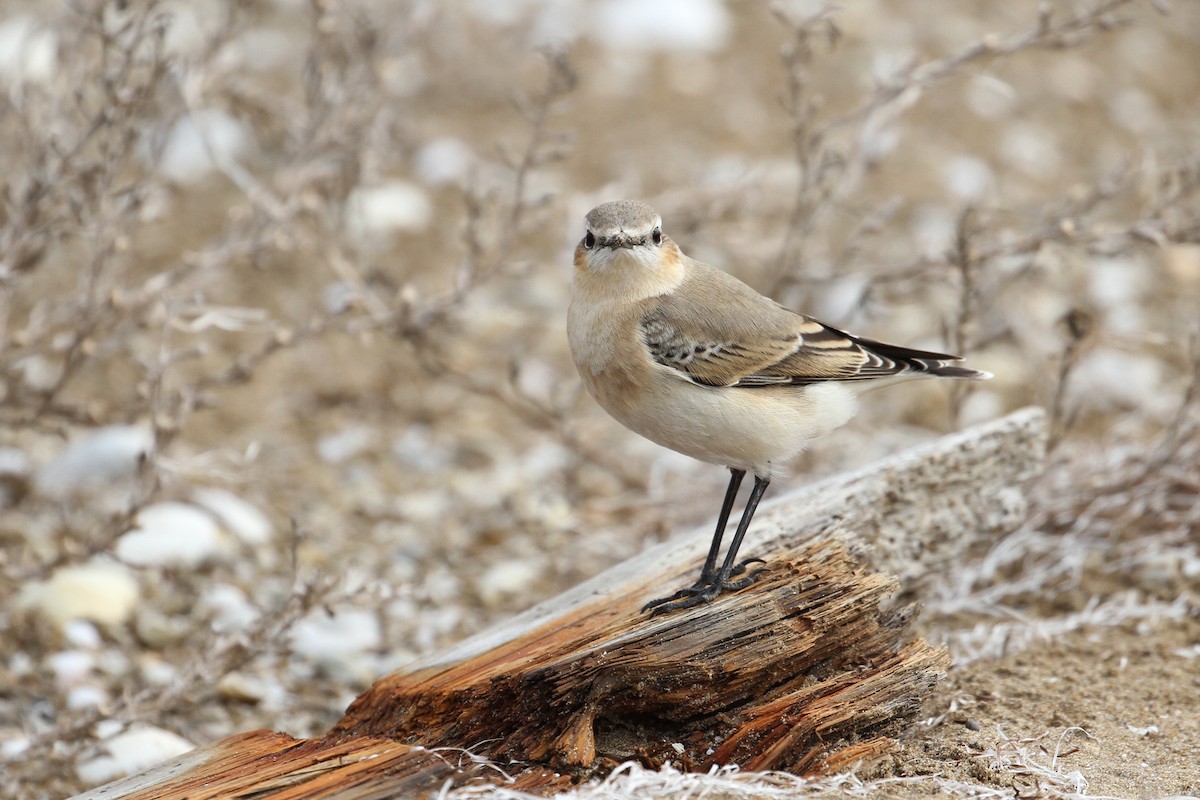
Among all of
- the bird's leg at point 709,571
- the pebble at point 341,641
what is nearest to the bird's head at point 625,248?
the bird's leg at point 709,571

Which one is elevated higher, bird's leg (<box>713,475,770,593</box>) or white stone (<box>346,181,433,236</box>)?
white stone (<box>346,181,433,236</box>)

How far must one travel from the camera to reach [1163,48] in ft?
41.3

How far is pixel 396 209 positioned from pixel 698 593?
21.1 feet

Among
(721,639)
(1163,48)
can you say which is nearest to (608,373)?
(721,639)

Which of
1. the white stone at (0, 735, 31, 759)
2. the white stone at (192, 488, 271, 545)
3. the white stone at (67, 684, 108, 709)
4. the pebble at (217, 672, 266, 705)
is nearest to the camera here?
the white stone at (0, 735, 31, 759)

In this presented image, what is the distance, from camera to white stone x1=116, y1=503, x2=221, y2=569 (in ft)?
22.5

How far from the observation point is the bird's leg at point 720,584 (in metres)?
4.55

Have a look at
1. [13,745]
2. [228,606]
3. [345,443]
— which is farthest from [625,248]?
[345,443]

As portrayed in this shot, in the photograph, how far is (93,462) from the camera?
7.53 metres

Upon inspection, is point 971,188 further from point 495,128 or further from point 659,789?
point 659,789

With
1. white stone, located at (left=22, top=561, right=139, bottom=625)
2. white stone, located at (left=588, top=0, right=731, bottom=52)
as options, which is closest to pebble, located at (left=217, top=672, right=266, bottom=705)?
white stone, located at (left=22, top=561, right=139, bottom=625)

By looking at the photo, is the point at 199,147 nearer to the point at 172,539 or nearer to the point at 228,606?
the point at 172,539

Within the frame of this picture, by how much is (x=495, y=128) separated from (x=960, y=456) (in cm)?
691

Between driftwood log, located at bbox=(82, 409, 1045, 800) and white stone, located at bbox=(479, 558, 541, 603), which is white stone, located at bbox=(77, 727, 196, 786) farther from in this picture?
white stone, located at bbox=(479, 558, 541, 603)
